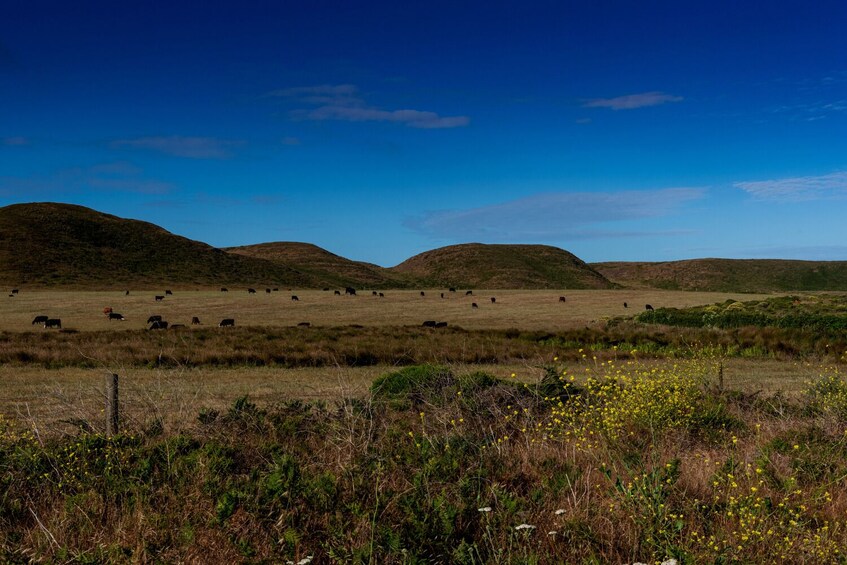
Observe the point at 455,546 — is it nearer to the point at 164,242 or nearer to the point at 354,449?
the point at 354,449

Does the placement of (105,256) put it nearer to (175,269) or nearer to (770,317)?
(175,269)

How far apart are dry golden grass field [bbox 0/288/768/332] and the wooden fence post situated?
37.7 m

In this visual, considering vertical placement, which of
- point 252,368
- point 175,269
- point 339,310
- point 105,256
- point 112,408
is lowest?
point 252,368

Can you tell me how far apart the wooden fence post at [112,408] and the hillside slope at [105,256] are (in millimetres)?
109195

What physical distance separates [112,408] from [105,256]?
13714 cm

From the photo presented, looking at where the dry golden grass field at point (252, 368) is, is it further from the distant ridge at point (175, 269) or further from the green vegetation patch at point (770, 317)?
the distant ridge at point (175, 269)

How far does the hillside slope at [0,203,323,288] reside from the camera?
113375 millimetres

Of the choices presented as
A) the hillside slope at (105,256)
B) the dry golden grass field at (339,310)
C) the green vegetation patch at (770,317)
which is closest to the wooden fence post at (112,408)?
the dry golden grass field at (339,310)

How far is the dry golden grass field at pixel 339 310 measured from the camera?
5047 centimetres

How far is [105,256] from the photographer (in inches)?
5133

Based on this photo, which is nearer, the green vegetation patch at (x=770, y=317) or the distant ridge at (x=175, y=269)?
the green vegetation patch at (x=770, y=317)

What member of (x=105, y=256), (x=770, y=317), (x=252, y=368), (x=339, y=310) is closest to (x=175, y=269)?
(x=105, y=256)

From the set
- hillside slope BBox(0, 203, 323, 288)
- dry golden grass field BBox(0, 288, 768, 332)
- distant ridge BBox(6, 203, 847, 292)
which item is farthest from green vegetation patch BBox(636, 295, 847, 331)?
hillside slope BBox(0, 203, 323, 288)

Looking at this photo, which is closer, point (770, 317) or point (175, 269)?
point (770, 317)
